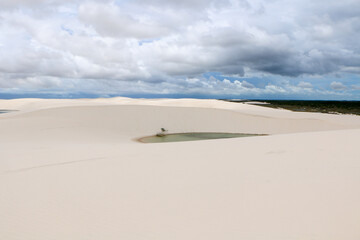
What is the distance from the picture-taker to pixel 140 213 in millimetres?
2725

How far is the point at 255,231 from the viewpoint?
7.60 feet

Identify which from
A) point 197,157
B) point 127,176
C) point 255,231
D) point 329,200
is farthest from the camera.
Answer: point 197,157

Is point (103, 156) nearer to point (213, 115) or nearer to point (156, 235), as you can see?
point (156, 235)

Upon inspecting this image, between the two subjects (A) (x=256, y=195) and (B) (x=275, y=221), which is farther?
(A) (x=256, y=195)

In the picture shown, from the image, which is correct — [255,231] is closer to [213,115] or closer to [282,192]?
[282,192]

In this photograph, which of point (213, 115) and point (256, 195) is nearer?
point (256, 195)

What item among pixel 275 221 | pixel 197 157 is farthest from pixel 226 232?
pixel 197 157

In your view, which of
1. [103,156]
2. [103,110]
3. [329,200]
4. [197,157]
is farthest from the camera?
[103,110]

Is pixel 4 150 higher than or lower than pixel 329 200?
lower

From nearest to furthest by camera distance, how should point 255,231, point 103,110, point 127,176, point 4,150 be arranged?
point 255,231 < point 127,176 < point 4,150 < point 103,110

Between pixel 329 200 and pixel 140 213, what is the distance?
6.11 ft

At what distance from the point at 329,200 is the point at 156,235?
1.72m

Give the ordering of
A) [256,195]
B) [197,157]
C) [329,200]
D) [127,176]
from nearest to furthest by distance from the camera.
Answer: [329,200], [256,195], [127,176], [197,157]

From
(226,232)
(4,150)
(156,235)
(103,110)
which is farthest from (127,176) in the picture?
(103,110)
